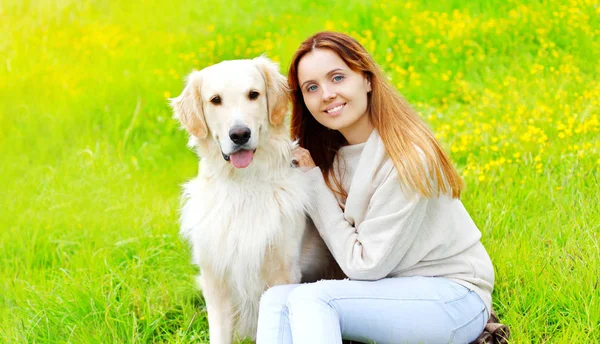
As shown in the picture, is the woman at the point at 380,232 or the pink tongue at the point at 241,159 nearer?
the woman at the point at 380,232

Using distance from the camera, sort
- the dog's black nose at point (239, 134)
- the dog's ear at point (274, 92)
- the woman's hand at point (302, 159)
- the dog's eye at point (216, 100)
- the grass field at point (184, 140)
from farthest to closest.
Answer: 1. the grass field at point (184, 140)
2. the woman's hand at point (302, 159)
3. the dog's ear at point (274, 92)
4. the dog's eye at point (216, 100)
5. the dog's black nose at point (239, 134)

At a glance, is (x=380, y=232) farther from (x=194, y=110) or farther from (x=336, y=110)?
(x=194, y=110)

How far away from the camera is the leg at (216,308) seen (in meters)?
2.95

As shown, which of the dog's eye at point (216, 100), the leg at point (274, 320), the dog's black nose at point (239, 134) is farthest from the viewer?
the dog's eye at point (216, 100)

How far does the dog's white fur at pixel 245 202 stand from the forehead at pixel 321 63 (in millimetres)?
205

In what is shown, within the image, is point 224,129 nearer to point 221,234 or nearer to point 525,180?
point 221,234

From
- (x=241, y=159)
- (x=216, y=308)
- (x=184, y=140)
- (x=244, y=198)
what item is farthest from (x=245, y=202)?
(x=184, y=140)

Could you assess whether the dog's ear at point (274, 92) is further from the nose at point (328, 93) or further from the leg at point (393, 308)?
the leg at point (393, 308)

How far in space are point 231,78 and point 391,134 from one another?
727mm

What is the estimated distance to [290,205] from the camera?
9.40 feet

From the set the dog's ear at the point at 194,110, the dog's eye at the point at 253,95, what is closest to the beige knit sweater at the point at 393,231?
the dog's eye at the point at 253,95

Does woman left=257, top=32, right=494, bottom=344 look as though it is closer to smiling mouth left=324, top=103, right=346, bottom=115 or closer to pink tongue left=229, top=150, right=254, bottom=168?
smiling mouth left=324, top=103, right=346, bottom=115

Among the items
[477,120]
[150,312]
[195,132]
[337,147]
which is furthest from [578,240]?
[150,312]

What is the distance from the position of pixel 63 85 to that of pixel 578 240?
476 cm
